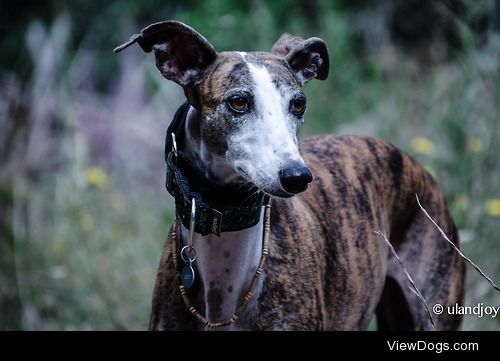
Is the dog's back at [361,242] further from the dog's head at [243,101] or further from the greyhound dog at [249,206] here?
the dog's head at [243,101]

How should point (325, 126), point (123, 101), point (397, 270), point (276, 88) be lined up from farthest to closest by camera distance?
1. point (123, 101)
2. point (325, 126)
3. point (397, 270)
4. point (276, 88)

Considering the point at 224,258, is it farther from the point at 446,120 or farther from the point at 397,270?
the point at 446,120

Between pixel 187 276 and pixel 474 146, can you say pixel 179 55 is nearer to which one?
pixel 187 276

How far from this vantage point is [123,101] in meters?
7.16

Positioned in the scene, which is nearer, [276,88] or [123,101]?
[276,88]

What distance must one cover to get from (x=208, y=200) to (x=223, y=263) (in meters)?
0.25

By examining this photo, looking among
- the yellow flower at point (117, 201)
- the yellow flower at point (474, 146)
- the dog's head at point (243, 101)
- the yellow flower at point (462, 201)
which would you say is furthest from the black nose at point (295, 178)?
the yellow flower at point (117, 201)

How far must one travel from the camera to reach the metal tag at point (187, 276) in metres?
2.71

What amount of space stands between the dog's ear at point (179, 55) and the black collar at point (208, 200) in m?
0.22

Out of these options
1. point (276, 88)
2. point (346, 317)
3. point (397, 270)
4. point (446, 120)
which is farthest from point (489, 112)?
point (276, 88)

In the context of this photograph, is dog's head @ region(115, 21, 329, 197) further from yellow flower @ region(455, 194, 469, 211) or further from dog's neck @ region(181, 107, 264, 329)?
yellow flower @ region(455, 194, 469, 211)

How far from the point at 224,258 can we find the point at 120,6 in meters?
6.66

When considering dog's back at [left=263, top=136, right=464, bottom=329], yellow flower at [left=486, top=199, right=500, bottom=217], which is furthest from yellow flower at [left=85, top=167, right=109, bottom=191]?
yellow flower at [left=486, top=199, right=500, bottom=217]

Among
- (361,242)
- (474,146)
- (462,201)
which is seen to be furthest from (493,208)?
(361,242)
